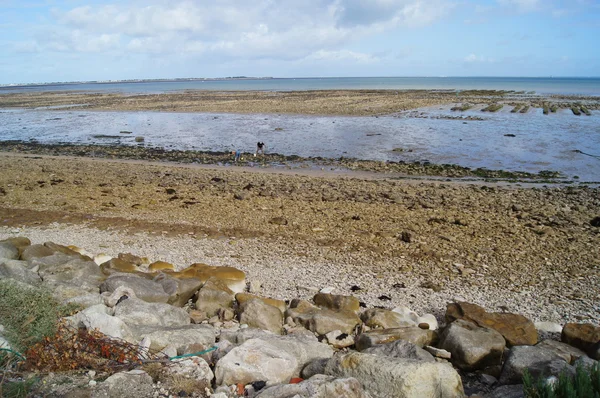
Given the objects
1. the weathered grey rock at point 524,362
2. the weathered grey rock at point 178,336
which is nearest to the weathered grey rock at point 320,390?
the weathered grey rock at point 178,336

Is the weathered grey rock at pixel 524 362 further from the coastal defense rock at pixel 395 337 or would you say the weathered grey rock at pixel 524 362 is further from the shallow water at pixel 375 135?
the shallow water at pixel 375 135

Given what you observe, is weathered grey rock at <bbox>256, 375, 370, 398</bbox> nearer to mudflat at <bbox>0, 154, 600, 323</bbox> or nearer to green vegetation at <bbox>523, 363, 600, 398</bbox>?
green vegetation at <bbox>523, 363, 600, 398</bbox>

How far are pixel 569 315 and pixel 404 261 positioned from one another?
305 cm

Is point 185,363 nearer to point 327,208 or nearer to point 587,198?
point 327,208

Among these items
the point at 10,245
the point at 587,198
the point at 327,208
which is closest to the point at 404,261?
the point at 327,208

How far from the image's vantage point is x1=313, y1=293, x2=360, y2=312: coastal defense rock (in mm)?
7152

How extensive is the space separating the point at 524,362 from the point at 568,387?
4.39ft

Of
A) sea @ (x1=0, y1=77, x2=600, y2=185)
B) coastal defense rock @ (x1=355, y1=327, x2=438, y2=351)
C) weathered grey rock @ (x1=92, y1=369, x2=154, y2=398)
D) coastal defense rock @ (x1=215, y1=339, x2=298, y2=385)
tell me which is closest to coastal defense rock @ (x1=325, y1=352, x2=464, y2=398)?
coastal defense rock @ (x1=215, y1=339, x2=298, y2=385)

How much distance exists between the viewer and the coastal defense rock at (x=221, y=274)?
796 cm

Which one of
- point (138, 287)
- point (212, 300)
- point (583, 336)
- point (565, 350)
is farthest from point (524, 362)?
point (138, 287)

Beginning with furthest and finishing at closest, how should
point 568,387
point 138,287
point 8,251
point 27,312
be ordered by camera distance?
point 8,251 → point 138,287 → point 27,312 → point 568,387

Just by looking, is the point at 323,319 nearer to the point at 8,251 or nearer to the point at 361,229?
the point at 361,229

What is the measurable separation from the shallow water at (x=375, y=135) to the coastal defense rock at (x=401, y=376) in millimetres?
16501

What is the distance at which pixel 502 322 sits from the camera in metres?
6.42
